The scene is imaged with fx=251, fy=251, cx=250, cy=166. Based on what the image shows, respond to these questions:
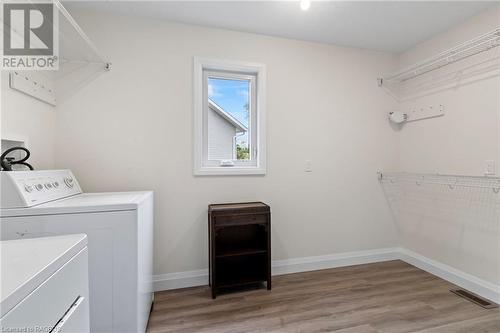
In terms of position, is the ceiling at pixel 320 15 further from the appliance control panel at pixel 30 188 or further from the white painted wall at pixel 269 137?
the appliance control panel at pixel 30 188

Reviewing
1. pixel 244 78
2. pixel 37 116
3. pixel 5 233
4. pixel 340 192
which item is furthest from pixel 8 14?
pixel 340 192

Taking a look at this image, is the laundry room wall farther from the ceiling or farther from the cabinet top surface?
the cabinet top surface

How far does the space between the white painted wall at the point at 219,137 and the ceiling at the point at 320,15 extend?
2.81ft

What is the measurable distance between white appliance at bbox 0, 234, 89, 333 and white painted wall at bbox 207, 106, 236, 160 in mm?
1755

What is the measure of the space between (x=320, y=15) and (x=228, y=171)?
1648 mm

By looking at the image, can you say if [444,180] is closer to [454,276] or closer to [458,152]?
[458,152]

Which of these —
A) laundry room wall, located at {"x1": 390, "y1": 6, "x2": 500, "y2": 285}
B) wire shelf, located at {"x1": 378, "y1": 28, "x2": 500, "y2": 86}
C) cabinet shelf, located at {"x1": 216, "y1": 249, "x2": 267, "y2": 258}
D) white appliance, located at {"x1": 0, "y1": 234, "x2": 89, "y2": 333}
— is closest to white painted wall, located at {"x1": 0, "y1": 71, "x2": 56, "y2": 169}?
white appliance, located at {"x1": 0, "y1": 234, "x2": 89, "y2": 333}

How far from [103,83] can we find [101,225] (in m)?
1.38

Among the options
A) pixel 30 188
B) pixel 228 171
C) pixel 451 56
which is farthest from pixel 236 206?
pixel 451 56

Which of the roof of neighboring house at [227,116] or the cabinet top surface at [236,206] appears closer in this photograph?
the cabinet top surface at [236,206]

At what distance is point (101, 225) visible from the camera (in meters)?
1.42

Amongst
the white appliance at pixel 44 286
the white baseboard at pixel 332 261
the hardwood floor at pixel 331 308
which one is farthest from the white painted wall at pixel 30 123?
the white baseboard at pixel 332 261

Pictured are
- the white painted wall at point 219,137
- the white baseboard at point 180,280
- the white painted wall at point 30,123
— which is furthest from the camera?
the white painted wall at point 219,137

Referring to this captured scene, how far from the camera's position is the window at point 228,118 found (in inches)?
95.3
